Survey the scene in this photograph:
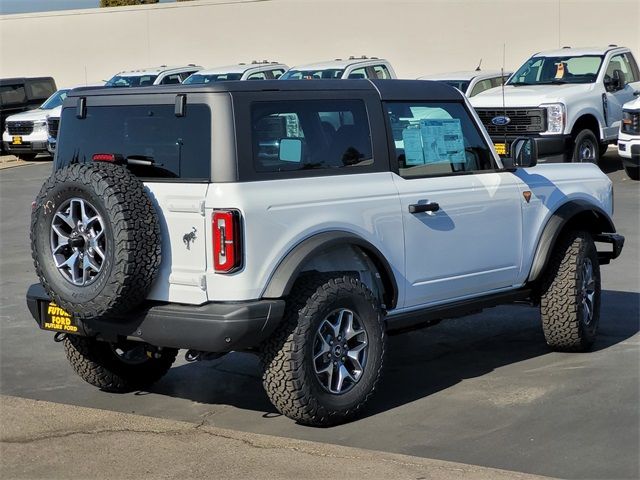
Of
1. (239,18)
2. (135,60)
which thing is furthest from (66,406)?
(135,60)

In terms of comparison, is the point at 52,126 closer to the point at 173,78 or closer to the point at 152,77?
the point at 152,77

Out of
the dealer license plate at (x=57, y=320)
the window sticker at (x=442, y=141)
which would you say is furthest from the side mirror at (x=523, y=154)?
the dealer license plate at (x=57, y=320)

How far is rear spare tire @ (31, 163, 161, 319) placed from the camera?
583 cm

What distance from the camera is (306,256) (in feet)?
19.8

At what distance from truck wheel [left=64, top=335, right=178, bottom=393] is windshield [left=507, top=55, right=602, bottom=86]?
12603mm

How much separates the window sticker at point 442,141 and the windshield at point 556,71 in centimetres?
1151

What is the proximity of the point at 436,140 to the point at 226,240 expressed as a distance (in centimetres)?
198

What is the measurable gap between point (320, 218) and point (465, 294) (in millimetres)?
1526

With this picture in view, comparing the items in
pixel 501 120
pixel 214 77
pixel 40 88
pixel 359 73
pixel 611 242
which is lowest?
pixel 611 242

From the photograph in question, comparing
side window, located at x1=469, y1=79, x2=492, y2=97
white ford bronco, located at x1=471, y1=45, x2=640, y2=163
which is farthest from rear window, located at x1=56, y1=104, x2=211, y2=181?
side window, located at x1=469, y1=79, x2=492, y2=97

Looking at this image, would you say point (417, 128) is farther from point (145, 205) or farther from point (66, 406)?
point (66, 406)

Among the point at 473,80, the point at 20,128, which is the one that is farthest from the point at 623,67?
the point at 20,128

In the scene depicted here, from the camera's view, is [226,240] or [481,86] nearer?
[226,240]

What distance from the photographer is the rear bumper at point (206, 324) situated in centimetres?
580
